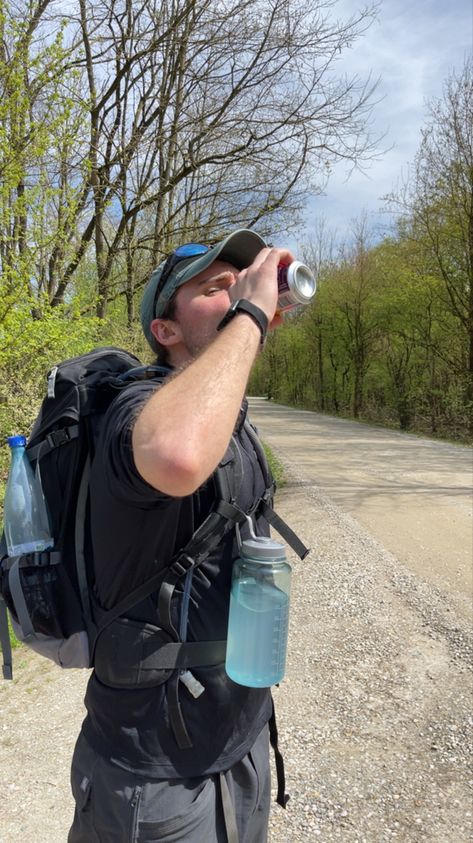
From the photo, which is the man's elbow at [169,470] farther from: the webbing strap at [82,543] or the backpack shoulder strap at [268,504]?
the backpack shoulder strap at [268,504]

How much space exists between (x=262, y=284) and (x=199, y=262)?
0.29 m

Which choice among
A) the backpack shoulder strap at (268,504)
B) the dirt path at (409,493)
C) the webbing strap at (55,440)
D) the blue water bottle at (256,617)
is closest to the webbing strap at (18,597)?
the webbing strap at (55,440)

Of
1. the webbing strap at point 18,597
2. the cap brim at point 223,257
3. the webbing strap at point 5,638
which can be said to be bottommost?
the webbing strap at point 5,638

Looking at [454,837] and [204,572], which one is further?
[454,837]

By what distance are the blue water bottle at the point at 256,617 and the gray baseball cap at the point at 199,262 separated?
66cm

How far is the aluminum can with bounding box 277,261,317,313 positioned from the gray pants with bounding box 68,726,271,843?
1123 millimetres

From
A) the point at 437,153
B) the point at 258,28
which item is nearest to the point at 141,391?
the point at 258,28

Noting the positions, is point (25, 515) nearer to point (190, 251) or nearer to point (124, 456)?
point (124, 456)

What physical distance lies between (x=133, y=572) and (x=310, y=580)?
4245mm

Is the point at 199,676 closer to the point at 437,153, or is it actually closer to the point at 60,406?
the point at 60,406

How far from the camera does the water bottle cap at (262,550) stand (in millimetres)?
1195

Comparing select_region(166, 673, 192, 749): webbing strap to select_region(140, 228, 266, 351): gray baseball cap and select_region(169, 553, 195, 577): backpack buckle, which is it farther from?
select_region(140, 228, 266, 351): gray baseball cap

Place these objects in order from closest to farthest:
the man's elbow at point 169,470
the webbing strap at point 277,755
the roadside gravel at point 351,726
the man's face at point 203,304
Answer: the man's elbow at point 169,470 < the man's face at point 203,304 < the webbing strap at point 277,755 < the roadside gravel at point 351,726

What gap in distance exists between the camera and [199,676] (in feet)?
4.03
